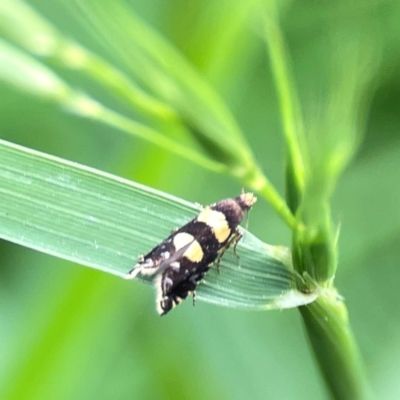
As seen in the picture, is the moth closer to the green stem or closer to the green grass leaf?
the green grass leaf

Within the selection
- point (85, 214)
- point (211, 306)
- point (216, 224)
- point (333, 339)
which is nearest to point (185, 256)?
point (216, 224)

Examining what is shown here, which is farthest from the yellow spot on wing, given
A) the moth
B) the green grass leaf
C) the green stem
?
the green stem

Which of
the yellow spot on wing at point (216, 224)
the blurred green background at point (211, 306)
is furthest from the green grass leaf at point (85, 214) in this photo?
the blurred green background at point (211, 306)

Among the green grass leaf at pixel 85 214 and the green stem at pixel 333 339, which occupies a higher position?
→ the green stem at pixel 333 339

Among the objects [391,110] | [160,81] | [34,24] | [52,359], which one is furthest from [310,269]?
[391,110]

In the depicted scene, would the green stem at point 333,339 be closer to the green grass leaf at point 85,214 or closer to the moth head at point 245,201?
the green grass leaf at point 85,214

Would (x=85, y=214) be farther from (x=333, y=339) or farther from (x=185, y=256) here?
(x=333, y=339)

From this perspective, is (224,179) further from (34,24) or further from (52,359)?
(34,24)
